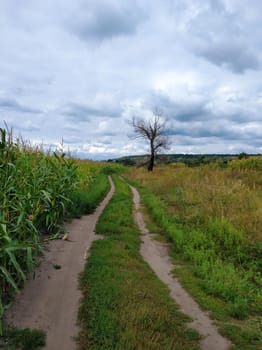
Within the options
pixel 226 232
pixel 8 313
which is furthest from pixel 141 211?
pixel 8 313

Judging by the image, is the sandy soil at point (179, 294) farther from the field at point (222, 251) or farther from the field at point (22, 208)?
the field at point (22, 208)

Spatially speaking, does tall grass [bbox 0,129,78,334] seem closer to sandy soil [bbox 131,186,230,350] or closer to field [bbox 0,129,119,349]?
field [bbox 0,129,119,349]

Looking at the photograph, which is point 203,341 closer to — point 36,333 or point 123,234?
point 36,333

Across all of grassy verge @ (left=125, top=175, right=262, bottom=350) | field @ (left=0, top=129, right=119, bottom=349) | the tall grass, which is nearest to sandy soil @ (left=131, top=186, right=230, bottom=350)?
grassy verge @ (left=125, top=175, right=262, bottom=350)

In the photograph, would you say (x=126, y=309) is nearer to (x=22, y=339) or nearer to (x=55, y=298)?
(x=55, y=298)

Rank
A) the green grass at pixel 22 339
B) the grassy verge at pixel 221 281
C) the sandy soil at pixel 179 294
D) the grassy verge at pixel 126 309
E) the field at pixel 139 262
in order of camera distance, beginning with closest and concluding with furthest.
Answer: the green grass at pixel 22 339 < the grassy verge at pixel 126 309 < the field at pixel 139 262 < the sandy soil at pixel 179 294 < the grassy verge at pixel 221 281

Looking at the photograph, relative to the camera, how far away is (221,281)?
5.25 m

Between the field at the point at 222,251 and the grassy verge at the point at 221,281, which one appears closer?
the grassy verge at the point at 221,281

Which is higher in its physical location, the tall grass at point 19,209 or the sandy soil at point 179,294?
the tall grass at point 19,209

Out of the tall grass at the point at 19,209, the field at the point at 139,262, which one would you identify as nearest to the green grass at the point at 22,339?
the field at the point at 139,262

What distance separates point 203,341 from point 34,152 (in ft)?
19.4

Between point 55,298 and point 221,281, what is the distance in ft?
9.66

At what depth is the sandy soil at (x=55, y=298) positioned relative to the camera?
3.58 metres

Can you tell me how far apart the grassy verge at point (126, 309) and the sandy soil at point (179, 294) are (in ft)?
0.52
